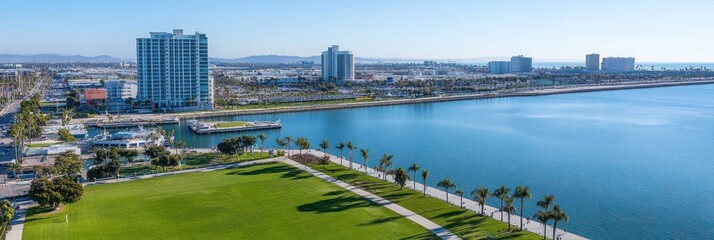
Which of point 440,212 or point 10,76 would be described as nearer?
point 440,212

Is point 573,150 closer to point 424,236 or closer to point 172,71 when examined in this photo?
point 424,236

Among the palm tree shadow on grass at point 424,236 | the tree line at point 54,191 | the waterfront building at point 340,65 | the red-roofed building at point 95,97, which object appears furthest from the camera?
the waterfront building at point 340,65

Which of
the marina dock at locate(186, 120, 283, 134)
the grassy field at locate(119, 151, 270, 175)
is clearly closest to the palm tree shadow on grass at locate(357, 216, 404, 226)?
the grassy field at locate(119, 151, 270, 175)

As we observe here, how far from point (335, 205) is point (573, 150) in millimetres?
31543

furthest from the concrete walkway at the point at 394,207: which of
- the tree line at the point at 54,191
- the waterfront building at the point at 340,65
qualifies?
the waterfront building at the point at 340,65

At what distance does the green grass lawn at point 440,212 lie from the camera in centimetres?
2909

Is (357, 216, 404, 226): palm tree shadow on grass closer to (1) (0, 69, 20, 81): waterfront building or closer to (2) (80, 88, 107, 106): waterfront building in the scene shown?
(2) (80, 88, 107, 106): waterfront building

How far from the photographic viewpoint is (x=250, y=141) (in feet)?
165

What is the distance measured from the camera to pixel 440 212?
32812mm

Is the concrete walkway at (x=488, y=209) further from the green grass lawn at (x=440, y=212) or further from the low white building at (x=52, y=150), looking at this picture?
the low white building at (x=52, y=150)

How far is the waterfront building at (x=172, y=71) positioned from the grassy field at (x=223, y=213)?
169 ft

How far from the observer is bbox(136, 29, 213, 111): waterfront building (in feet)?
295

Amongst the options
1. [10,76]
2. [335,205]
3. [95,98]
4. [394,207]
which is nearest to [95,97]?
[95,98]

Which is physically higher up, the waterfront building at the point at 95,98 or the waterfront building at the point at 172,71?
the waterfront building at the point at 172,71
